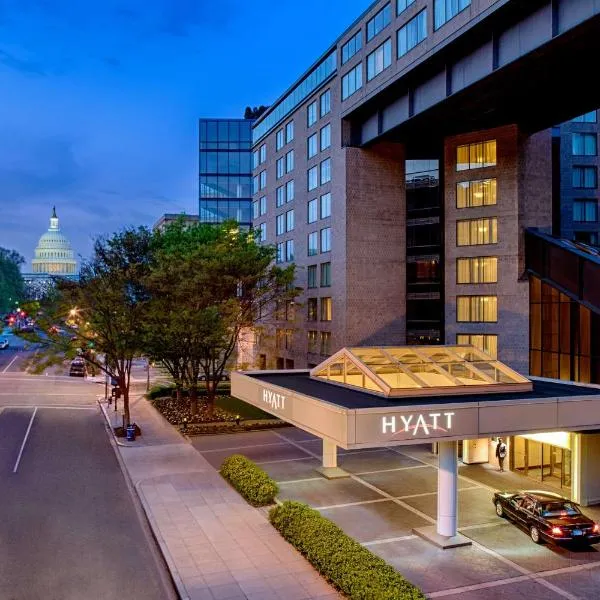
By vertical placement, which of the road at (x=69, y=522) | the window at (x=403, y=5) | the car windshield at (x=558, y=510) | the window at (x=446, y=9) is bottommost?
the road at (x=69, y=522)

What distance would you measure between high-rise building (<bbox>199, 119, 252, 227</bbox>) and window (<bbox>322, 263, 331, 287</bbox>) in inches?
2083

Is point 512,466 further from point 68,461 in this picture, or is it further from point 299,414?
point 68,461

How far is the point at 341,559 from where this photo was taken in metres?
16.1

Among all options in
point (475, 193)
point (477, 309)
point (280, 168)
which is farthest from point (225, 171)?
point (477, 309)

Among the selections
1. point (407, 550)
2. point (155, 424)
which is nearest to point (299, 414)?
point (407, 550)

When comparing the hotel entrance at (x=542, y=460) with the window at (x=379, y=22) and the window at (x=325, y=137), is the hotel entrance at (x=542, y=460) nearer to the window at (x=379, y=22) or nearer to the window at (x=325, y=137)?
the window at (x=379, y=22)

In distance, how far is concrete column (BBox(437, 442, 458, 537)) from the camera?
19.6 meters

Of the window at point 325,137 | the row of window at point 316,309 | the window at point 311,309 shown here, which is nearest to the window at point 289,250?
the window at point 311,309

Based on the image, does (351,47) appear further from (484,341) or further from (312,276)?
(484,341)

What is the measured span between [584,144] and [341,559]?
4551cm

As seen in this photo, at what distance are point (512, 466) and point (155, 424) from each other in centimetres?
2235

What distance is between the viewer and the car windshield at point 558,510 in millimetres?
19438

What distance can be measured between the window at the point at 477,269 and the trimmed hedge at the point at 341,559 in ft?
81.7

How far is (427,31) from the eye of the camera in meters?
33.1
